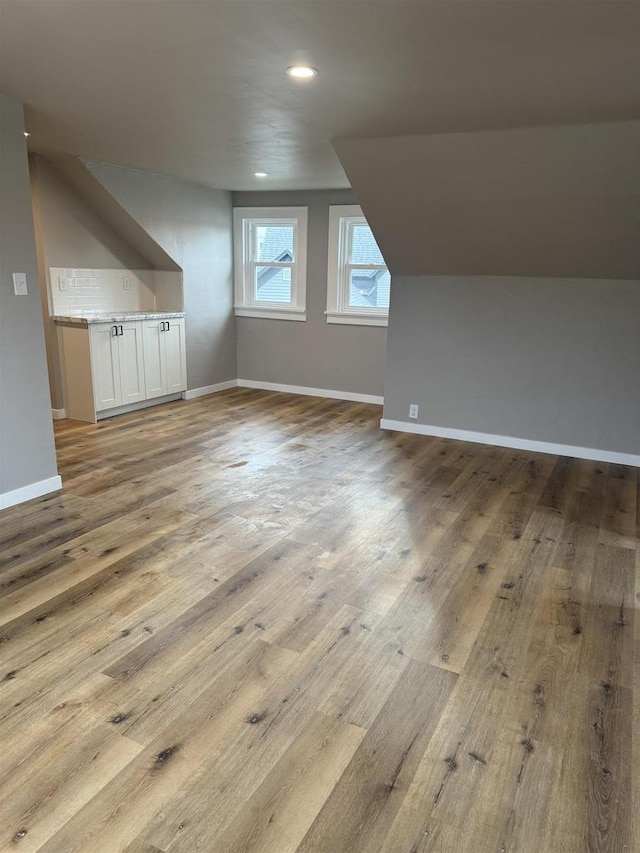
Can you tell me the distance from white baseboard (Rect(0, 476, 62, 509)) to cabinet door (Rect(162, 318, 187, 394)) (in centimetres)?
241

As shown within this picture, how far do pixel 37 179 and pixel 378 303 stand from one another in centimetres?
336

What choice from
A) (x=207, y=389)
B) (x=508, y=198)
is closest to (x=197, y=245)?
(x=207, y=389)

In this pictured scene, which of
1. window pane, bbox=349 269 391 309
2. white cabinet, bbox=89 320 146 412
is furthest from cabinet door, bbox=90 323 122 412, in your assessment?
window pane, bbox=349 269 391 309

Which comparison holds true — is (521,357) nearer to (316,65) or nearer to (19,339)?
(316,65)

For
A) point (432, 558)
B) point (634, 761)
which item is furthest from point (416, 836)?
point (432, 558)

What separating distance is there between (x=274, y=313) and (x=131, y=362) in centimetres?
187

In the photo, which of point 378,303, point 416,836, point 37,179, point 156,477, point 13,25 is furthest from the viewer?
point 378,303

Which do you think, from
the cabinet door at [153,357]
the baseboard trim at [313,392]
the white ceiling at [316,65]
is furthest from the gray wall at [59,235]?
the baseboard trim at [313,392]

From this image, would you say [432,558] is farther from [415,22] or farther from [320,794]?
[415,22]

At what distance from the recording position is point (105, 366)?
5137 millimetres

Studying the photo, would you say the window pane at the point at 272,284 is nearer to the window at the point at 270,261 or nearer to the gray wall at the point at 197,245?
the window at the point at 270,261

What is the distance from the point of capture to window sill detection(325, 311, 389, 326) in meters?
6.00

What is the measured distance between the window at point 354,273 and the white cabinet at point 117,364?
83.8 inches

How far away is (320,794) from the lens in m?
1.56
